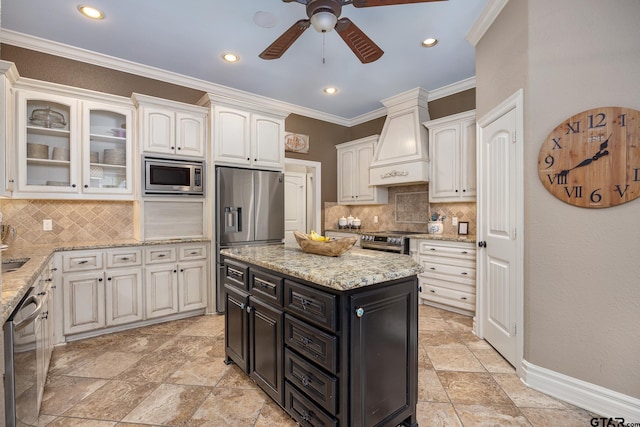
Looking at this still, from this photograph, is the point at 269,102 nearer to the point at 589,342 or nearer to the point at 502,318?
the point at 502,318

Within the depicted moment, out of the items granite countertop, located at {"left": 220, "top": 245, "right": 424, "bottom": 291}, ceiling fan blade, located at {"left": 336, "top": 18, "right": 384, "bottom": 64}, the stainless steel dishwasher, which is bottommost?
the stainless steel dishwasher

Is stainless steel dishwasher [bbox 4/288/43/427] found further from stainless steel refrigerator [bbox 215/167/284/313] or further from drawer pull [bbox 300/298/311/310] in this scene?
stainless steel refrigerator [bbox 215/167/284/313]

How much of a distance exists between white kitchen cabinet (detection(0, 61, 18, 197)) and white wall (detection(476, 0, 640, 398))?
155 inches

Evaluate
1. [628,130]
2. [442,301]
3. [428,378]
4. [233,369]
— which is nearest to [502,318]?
[428,378]

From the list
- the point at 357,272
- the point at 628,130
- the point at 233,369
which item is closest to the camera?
the point at 357,272

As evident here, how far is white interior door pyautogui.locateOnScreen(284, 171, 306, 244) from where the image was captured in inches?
212

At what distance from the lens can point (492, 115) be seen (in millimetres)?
2674

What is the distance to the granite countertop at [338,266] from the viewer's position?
57.9 inches

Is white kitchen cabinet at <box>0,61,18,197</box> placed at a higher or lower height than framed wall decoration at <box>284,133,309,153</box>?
lower

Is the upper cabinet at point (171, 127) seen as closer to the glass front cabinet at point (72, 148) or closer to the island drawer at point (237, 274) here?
the glass front cabinet at point (72, 148)

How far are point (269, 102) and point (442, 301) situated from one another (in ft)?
12.1

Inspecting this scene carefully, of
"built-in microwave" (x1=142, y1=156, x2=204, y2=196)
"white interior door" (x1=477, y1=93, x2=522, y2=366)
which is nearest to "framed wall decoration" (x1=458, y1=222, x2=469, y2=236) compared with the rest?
"white interior door" (x1=477, y1=93, x2=522, y2=366)

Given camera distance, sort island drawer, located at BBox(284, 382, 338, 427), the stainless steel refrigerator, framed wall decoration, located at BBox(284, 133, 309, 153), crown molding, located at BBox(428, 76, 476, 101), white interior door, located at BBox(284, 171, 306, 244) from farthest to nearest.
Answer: white interior door, located at BBox(284, 171, 306, 244), framed wall decoration, located at BBox(284, 133, 309, 153), crown molding, located at BBox(428, 76, 476, 101), the stainless steel refrigerator, island drawer, located at BBox(284, 382, 338, 427)

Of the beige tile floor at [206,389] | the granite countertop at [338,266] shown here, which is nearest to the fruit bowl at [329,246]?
the granite countertop at [338,266]
